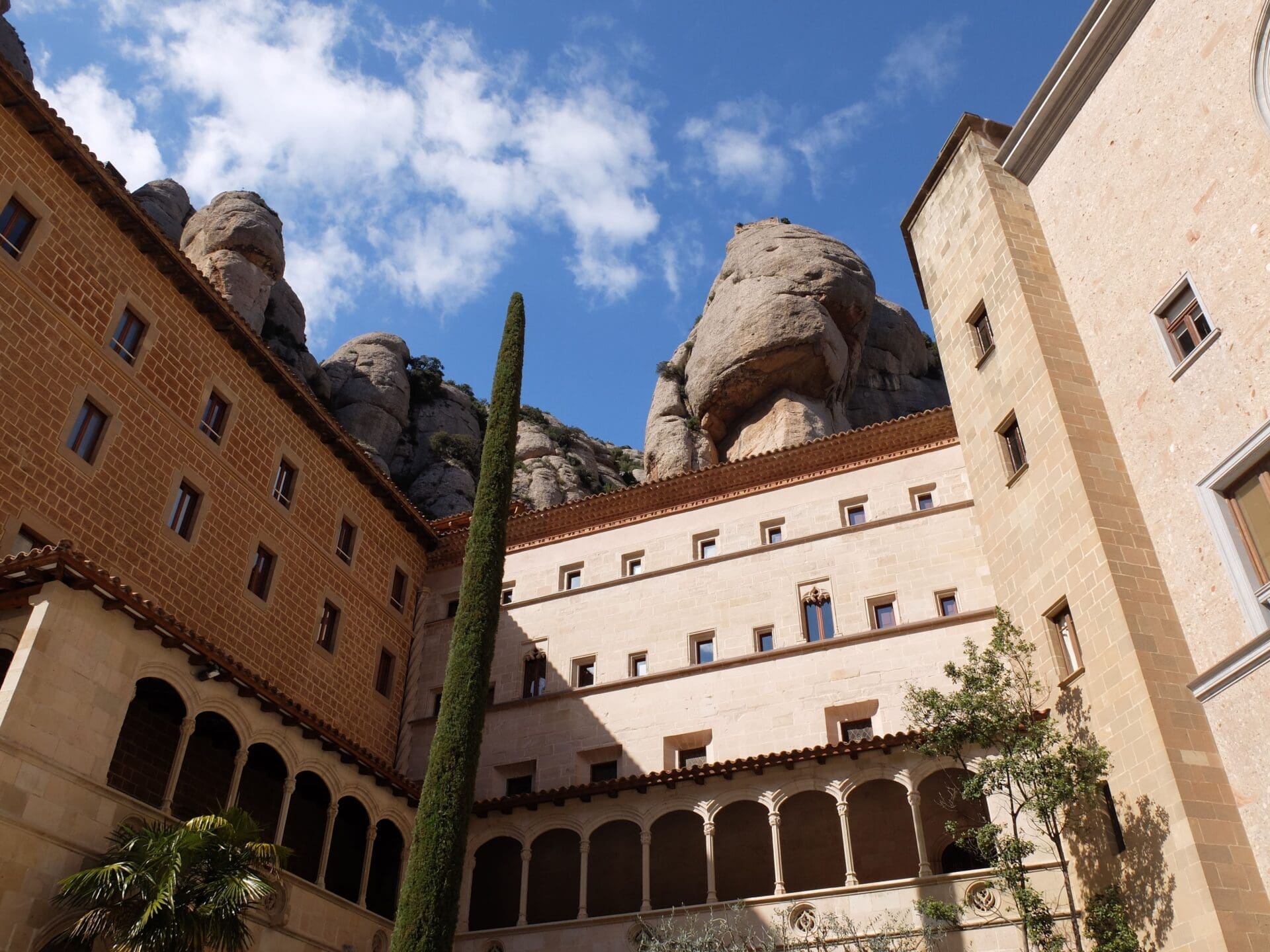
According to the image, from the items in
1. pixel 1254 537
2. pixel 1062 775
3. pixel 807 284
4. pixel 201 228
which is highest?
pixel 201 228

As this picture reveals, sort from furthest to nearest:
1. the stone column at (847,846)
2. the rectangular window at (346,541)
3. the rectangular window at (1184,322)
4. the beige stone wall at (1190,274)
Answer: the rectangular window at (346,541), the stone column at (847,846), the rectangular window at (1184,322), the beige stone wall at (1190,274)

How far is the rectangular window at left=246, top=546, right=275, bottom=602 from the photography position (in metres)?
19.8

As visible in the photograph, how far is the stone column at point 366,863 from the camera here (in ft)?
56.1

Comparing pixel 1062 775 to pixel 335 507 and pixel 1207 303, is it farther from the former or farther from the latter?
pixel 335 507

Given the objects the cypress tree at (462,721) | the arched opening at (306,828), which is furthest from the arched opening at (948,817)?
the arched opening at (306,828)

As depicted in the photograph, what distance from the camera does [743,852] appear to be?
18.6 m

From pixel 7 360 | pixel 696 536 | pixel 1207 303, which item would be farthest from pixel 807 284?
pixel 7 360

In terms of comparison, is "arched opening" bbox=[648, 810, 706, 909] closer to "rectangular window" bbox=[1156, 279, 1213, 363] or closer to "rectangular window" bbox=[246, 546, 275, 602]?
"rectangular window" bbox=[246, 546, 275, 602]

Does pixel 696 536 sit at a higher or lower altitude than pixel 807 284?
lower

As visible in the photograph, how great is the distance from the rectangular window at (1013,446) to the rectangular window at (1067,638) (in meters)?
2.69

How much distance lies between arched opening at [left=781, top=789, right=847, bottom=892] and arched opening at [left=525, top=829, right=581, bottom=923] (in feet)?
12.5

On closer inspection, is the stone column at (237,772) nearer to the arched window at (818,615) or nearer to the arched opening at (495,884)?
the arched opening at (495,884)

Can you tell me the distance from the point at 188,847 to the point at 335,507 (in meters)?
11.8

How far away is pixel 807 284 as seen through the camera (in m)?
35.7
